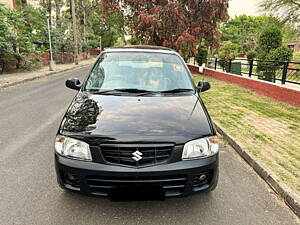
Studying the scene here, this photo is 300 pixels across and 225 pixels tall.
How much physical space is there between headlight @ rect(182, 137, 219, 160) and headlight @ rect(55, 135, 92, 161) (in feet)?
3.05

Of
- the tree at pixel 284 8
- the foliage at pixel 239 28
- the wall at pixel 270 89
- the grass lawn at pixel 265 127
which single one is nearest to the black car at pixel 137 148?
the grass lawn at pixel 265 127

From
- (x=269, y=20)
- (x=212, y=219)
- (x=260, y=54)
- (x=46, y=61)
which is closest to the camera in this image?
(x=212, y=219)

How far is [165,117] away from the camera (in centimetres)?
257

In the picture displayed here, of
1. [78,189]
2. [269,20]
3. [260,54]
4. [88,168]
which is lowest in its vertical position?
[78,189]

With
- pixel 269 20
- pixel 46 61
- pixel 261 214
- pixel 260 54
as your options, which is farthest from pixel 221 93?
pixel 46 61

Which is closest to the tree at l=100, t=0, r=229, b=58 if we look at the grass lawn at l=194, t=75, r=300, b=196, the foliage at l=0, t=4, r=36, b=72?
the foliage at l=0, t=4, r=36, b=72

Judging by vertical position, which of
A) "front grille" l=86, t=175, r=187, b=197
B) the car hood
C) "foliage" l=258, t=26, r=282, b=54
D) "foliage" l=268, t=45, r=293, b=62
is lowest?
"front grille" l=86, t=175, r=187, b=197

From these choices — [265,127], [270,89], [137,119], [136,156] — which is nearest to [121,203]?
[136,156]

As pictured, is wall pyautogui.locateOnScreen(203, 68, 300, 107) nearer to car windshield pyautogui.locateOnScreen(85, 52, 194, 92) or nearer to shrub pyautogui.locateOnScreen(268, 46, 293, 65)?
shrub pyautogui.locateOnScreen(268, 46, 293, 65)

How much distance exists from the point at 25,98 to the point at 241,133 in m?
7.23

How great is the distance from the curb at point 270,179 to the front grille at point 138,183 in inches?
55.2

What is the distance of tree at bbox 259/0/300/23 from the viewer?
20531 millimetres

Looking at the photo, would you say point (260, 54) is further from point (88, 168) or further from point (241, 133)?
point (88, 168)

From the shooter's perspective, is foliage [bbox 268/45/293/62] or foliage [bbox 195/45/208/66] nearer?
foliage [bbox 268/45/293/62]
